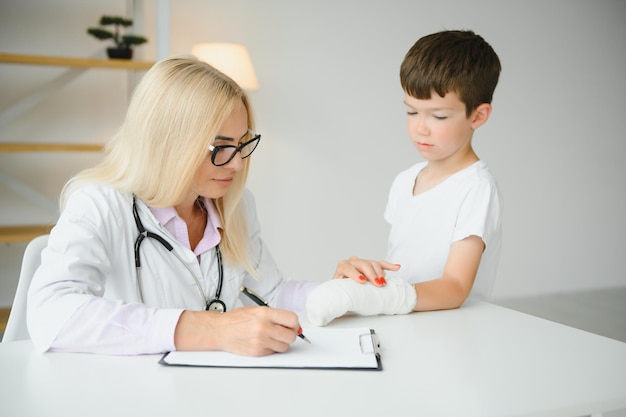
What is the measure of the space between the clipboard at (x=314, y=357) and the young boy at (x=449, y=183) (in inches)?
13.1

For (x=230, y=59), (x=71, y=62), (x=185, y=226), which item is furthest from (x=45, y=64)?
(x=185, y=226)

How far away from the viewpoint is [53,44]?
12.3 feet

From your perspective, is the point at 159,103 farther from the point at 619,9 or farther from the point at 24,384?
the point at 619,9

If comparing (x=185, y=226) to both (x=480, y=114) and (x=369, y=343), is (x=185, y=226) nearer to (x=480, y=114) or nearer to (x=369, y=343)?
(x=369, y=343)

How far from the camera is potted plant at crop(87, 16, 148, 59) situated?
3.49 m

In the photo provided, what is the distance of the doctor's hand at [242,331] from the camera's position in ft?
3.75

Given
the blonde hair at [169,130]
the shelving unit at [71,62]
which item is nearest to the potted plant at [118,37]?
the shelving unit at [71,62]

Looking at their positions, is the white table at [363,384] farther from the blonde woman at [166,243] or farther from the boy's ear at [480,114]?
the boy's ear at [480,114]

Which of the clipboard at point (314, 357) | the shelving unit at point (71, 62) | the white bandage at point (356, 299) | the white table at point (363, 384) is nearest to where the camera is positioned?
the white table at point (363, 384)

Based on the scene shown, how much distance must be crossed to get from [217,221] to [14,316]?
52 centimetres

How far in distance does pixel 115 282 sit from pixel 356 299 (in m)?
0.55

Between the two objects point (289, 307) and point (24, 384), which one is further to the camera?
point (289, 307)

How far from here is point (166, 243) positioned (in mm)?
1540

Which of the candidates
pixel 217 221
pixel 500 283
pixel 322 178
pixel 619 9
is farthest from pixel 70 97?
pixel 619 9
